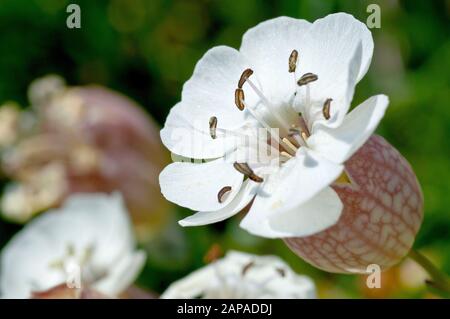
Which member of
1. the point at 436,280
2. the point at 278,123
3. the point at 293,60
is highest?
the point at 293,60

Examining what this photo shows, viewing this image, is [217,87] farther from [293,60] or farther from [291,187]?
[291,187]

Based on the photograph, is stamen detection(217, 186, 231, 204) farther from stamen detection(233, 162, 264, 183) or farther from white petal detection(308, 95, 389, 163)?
white petal detection(308, 95, 389, 163)

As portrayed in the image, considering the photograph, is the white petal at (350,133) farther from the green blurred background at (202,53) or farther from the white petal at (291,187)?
the green blurred background at (202,53)

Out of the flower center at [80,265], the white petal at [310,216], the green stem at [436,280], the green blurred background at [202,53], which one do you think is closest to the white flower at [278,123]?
the white petal at [310,216]

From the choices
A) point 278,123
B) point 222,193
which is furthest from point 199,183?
point 278,123

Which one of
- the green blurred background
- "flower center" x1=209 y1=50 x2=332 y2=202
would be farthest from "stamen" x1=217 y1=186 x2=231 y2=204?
the green blurred background

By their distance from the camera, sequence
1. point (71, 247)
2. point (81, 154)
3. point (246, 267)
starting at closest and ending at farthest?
point (246, 267)
point (71, 247)
point (81, 154)
